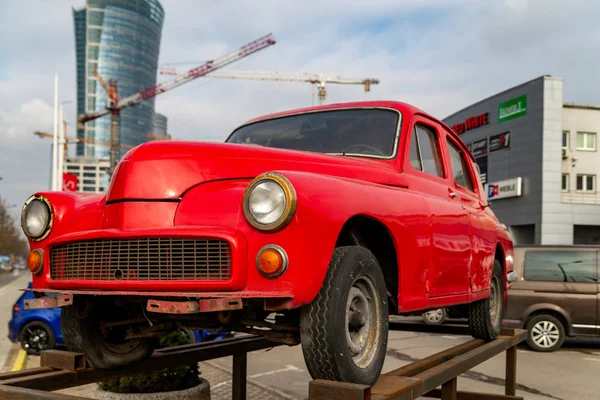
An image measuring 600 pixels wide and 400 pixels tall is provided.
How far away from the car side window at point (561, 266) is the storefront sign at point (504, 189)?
21546 millimetres

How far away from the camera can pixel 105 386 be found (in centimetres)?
620

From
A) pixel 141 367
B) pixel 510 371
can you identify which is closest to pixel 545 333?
pixel 510 371

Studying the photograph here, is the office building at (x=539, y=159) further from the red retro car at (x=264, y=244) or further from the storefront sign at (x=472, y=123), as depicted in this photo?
the red retro car at (x=264, y=244)

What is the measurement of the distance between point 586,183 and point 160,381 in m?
33.2

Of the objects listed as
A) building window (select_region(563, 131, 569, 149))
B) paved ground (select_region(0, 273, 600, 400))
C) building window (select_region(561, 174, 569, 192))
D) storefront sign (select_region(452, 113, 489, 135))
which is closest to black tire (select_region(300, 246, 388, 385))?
paved ground (select_region(0, 273, 600, 400))

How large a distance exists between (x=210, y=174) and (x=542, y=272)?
9936 millimetres

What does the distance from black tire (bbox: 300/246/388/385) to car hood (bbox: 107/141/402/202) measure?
61 centimetres

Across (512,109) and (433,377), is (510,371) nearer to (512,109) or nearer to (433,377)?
(433,377)

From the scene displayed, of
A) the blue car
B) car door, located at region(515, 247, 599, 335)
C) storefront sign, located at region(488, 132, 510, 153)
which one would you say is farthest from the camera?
storefront sign, located at region(488, 132, 510, 153)

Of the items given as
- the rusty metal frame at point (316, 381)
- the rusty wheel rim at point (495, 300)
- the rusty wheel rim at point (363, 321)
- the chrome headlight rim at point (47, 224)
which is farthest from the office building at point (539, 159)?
the chrome headlight rim at point (47, 224)

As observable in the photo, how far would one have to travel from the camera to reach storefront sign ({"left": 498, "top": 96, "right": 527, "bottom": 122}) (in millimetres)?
31750

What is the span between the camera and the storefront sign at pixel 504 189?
3234cm

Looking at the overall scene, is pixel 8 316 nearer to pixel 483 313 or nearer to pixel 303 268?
A: pixel 483 313

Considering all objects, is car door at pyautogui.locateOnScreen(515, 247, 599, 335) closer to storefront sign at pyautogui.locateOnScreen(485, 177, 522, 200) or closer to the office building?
the office building
